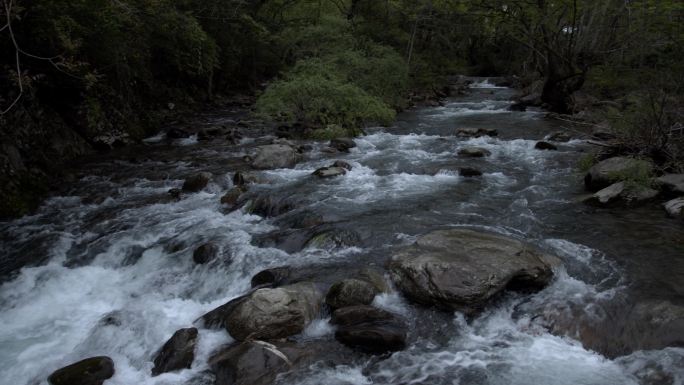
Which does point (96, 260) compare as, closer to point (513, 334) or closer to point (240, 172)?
point (240, 172)

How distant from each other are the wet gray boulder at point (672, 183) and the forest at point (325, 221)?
0.13 feet

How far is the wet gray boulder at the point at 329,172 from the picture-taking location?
11366 mm

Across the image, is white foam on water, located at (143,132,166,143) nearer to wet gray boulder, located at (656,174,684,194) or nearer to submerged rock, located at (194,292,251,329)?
submerged rock, located at (194,292,251,329)

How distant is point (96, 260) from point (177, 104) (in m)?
13.8

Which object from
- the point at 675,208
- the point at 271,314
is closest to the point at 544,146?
the point at 675,208

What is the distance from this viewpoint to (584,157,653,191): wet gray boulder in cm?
916

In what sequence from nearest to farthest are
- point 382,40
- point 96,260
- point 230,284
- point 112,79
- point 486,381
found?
point 486,381 → point 230,284 → point 96,260 → point 112,79 → point 382,40

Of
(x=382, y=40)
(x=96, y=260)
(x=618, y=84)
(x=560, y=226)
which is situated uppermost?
(x=382, y=40)

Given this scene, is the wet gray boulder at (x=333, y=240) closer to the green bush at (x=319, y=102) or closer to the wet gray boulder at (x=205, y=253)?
the wet gray boulder at (x=205, y=253)

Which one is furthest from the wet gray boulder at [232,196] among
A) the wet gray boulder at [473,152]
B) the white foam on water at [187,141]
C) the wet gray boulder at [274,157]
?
the wet gray boulder at [473,152]

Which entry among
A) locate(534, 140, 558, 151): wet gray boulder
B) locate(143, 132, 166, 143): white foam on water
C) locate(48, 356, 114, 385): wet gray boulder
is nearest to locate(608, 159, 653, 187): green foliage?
locate(534, 140, 558, 151): wet gray boulder

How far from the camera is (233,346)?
5363mm

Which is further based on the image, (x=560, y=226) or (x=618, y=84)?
(x=618, y=84)

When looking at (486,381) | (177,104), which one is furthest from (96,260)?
(177,104)
